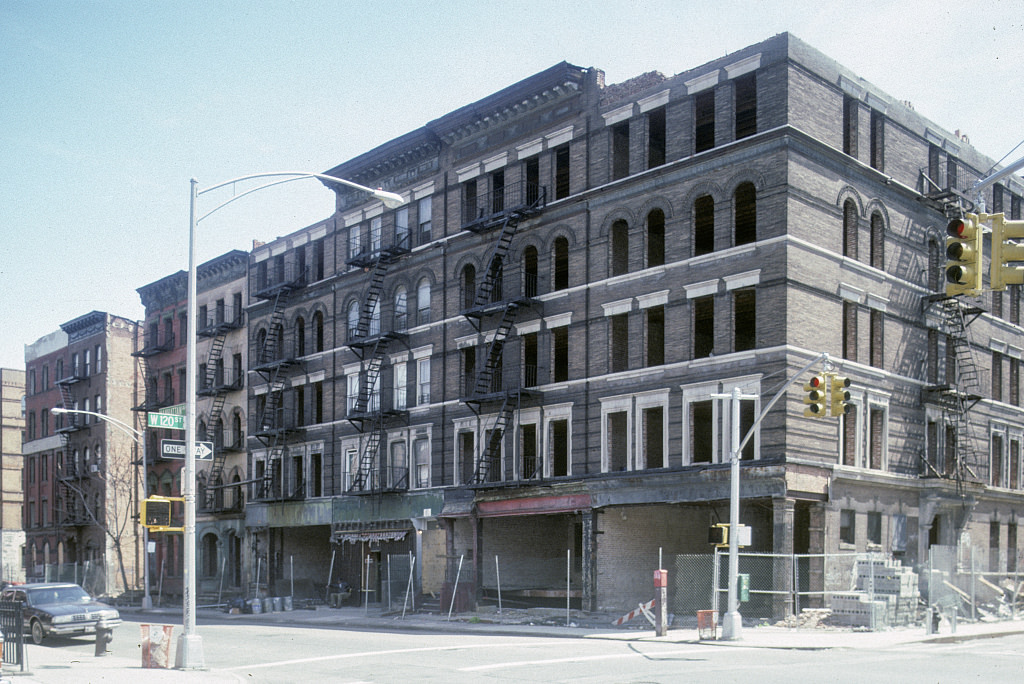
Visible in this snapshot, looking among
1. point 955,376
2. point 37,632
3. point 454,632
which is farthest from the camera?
point 955,376

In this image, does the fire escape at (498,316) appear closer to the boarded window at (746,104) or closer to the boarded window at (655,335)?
the boarded window at (655,335)

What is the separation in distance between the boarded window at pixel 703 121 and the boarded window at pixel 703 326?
195 inches

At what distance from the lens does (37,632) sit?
28.1 meters

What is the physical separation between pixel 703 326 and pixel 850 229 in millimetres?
5629

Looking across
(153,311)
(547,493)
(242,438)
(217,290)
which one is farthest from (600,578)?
(153,311)

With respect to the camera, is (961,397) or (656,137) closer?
(656,137)

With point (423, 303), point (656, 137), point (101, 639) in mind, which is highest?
point (656, 137)

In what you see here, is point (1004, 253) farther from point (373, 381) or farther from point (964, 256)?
point (373, 381)

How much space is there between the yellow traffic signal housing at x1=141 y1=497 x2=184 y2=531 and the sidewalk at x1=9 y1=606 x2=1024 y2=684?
2593mm

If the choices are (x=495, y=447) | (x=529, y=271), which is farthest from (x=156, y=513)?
(x=529, y=271)

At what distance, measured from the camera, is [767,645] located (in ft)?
80.9

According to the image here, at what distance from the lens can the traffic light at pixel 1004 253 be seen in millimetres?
10914

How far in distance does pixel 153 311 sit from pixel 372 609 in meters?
29.1

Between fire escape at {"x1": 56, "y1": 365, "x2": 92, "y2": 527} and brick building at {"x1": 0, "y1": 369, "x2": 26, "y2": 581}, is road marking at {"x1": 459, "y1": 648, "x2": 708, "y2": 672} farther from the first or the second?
brick building at {"x1": 0, "y1": 369, "x2": 26, "y2": 581}
